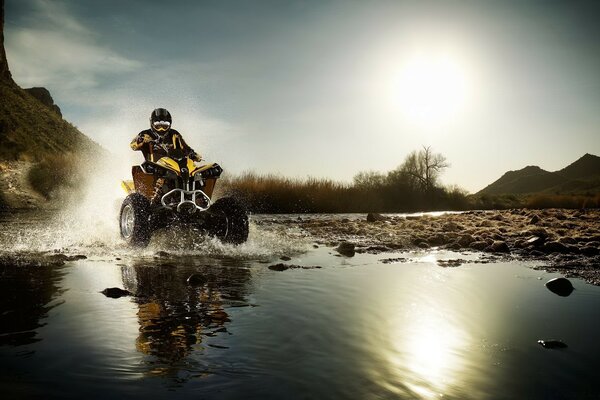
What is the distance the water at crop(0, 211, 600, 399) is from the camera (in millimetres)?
2557

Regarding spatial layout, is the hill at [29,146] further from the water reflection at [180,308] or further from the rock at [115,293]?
the rock at [115,293]

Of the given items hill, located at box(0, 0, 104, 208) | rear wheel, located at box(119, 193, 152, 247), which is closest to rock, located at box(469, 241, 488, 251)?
rear wheel, located at box(119, 193, 152, 247)

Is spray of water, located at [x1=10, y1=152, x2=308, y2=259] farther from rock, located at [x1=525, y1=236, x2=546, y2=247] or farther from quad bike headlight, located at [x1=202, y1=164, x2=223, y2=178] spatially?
rock, located at [x1=525, y1=236, x2=546, y2=247]

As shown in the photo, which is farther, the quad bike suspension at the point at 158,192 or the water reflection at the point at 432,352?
the quad bike suspension at the point at 158,192

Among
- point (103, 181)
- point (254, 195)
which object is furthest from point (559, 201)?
point (103, 181)

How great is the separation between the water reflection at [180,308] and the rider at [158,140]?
3.61 meters

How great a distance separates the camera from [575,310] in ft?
15.8

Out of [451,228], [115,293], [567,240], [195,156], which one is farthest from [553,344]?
[451,228]

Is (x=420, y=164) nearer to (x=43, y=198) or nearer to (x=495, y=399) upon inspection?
(x=43, y=198)

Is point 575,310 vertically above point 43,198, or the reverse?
point 43,198

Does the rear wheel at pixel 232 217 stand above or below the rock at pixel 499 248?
above

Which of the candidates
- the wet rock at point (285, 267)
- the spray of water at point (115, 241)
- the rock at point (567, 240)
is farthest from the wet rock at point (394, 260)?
the rock at point (567, 240)

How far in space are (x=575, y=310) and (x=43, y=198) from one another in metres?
42.8

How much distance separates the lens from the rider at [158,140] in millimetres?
9828
